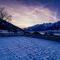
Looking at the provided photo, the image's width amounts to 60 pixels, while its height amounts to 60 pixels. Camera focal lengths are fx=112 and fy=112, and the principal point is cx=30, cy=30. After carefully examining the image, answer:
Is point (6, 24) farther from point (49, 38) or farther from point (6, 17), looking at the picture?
point (49, 38)

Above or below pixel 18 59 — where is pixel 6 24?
above

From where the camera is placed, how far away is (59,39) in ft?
46.5

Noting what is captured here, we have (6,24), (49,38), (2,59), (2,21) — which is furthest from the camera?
(6,24)

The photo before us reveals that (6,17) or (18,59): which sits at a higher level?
(6,17)

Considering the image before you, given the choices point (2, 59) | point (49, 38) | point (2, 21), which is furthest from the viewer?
point (2, 21)

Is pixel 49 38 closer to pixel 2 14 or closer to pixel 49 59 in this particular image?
pixel 49 59

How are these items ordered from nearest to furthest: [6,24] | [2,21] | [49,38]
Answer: [49,38]
[2,21]
[6,24]

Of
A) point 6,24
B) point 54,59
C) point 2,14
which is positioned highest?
point 2,14

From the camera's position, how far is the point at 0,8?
35125 millimetres

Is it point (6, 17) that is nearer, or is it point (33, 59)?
point (33, 59)

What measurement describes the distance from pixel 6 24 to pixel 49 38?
23955mm

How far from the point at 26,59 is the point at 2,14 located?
31.3m

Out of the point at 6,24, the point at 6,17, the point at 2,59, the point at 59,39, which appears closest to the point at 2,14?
the point at 6,17

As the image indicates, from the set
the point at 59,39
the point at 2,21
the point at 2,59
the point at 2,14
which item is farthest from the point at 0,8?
the point at 2,59
